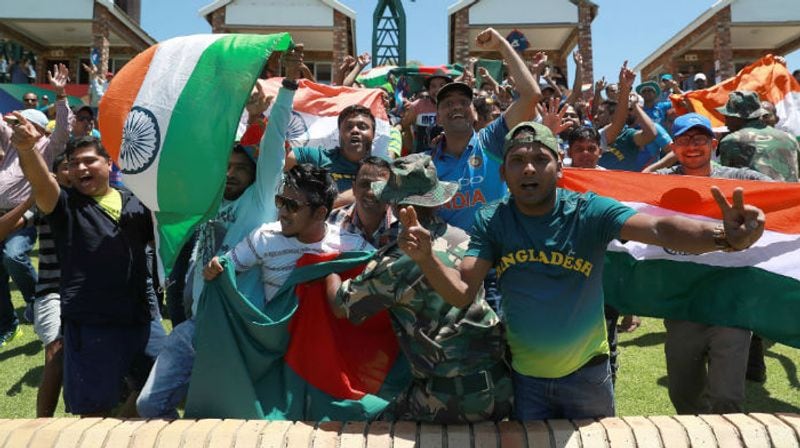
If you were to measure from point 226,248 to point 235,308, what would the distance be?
1.44 ft

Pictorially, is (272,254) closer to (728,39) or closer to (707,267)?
(707,267)

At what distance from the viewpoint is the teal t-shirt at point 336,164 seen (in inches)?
172

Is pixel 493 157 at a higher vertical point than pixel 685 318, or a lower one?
higher

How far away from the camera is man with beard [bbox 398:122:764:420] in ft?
8.06

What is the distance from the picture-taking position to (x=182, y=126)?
3248 millimetres

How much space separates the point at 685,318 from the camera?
11.9 ft

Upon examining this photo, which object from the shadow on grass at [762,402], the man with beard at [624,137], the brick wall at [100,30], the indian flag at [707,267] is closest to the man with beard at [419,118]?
the man with beard at [624,137]

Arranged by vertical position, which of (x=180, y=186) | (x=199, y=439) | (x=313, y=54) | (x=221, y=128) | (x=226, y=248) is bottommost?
(x=199, y=439)

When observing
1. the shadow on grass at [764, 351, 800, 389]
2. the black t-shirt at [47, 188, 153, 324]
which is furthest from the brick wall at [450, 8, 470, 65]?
the black t-shirt at [47, 188, 153, 324]

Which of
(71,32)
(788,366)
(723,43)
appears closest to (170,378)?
(788,366)

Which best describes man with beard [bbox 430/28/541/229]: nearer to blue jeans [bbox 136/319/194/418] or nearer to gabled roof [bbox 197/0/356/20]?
blue jeans [bbox 136/319/194/418]

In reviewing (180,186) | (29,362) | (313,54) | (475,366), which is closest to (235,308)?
(180,186)

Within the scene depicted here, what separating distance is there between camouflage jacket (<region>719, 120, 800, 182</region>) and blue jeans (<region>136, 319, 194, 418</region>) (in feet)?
12.2

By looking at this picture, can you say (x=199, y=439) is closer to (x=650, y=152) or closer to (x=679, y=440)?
(x=679, y=440)
